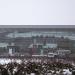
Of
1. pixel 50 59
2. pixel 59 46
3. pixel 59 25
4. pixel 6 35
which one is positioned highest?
pixel 59 25

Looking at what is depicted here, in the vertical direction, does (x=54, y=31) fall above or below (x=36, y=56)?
above

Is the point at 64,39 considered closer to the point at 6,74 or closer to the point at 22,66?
the point at 22,66

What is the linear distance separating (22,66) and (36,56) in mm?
406

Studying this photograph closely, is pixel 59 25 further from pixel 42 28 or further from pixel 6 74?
pixel 6 74

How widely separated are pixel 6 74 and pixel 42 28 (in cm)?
134

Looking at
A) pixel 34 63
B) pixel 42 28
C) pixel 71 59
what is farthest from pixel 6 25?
pixel 71 59

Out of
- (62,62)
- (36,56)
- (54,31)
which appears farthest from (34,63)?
(54,31)

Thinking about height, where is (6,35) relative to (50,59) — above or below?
above

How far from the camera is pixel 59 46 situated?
12.9 feet

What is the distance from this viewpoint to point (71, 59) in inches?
153

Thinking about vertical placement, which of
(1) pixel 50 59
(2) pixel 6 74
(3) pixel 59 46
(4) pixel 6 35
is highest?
(4) pixel 6 35

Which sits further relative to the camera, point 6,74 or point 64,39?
point 64,39

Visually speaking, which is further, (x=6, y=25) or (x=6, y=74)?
(x=6, y=25)

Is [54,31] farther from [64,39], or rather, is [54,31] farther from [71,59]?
[71,59]
